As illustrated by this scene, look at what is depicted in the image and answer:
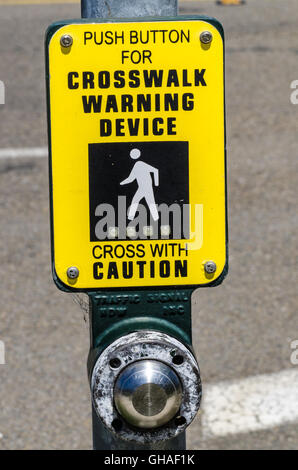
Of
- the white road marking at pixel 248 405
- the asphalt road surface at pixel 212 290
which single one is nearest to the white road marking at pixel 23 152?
the asphalt road surface at pixel 212 290

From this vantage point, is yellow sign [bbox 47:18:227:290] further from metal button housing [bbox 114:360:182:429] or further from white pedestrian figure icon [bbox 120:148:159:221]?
metal button housing [bbox 114:360:182:429]

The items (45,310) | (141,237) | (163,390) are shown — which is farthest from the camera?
(45,310)

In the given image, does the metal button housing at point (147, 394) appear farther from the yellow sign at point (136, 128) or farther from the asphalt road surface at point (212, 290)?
the asphalt road surface at point (212, 290)

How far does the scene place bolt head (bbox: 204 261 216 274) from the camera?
166 centimetres

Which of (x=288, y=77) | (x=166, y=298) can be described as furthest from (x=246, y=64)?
(x=166, y=298)

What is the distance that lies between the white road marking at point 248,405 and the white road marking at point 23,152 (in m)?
3.38

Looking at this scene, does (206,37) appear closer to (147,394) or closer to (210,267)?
(210,267)

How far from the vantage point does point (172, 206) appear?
1.60m

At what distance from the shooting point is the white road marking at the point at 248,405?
13.9 ft

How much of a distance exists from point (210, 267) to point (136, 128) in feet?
1.03

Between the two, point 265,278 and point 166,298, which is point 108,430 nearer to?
point 166,298

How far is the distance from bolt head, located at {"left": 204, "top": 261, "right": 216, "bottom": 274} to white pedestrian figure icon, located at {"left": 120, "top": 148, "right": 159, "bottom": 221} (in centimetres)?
15

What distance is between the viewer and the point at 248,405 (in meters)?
4.34

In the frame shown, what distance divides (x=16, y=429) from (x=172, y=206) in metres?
3.05
